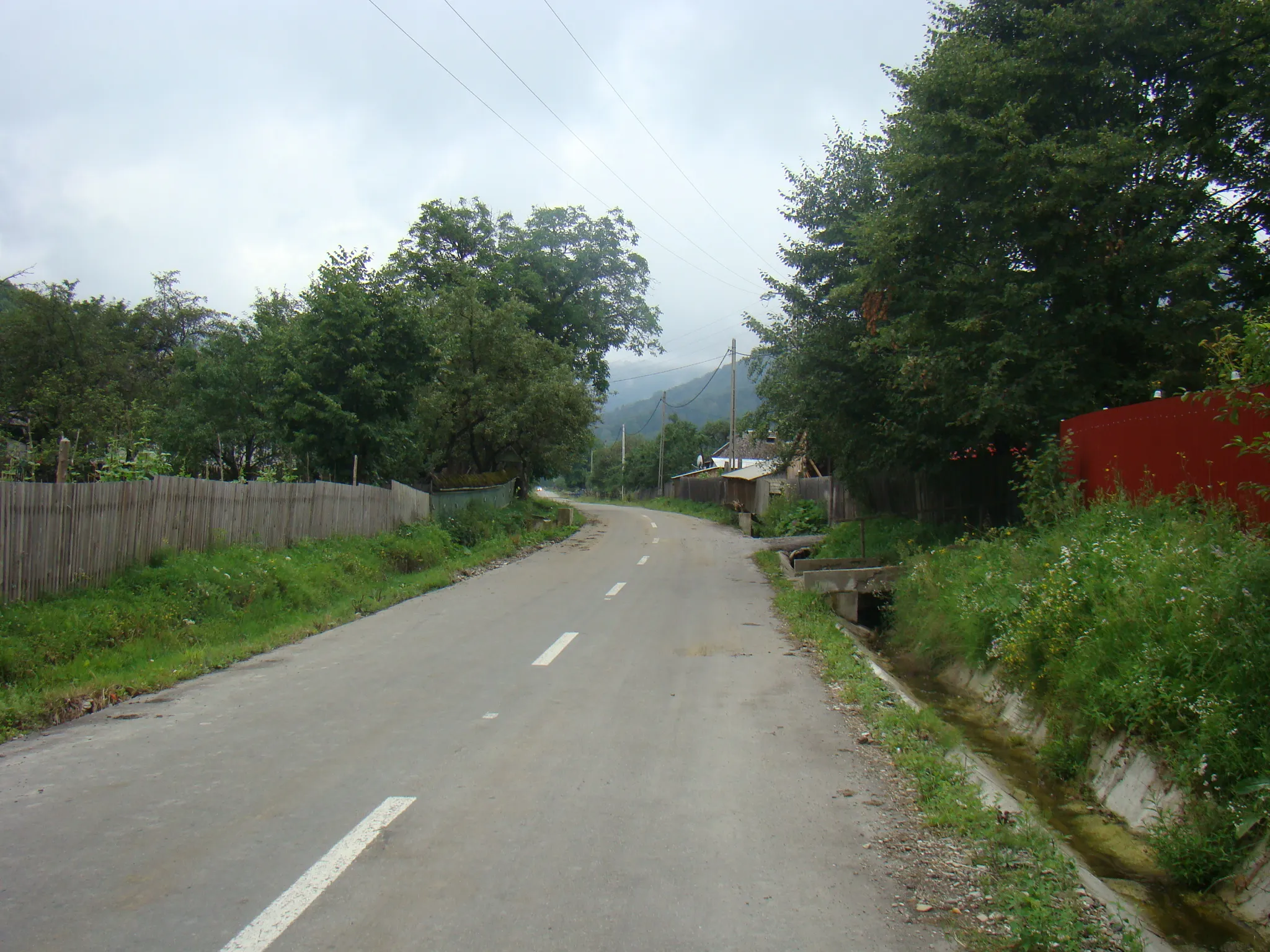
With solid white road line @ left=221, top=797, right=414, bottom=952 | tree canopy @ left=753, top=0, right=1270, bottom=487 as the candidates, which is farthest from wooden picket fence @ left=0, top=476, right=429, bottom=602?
tree canopy @ left=753, top=0, right=1270, bottom=487

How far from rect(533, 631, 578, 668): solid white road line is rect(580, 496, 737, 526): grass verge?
91.3 ft

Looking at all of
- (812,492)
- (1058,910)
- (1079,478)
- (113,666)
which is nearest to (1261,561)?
(1058,910)

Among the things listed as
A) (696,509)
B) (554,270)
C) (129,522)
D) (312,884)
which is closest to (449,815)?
(312,884)

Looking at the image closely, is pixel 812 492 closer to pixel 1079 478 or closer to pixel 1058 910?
pixel 1079 478

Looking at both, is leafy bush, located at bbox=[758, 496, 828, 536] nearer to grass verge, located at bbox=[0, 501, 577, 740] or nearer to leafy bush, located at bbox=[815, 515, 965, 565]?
leafy bush, located at bbox=[815, 515, 965, 565]

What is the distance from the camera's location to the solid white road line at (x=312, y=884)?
3426mm

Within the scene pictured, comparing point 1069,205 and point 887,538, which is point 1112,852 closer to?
point 1069,205

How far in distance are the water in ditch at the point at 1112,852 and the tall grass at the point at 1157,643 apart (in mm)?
167

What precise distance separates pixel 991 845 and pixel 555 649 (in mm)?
5972

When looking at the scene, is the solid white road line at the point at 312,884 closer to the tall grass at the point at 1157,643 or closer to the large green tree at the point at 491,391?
the tall grass at the point at 1157,643

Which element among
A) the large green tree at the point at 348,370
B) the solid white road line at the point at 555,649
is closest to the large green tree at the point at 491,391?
the large green tree at the point at 348,370

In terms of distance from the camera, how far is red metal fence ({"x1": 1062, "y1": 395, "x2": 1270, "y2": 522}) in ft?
25.1

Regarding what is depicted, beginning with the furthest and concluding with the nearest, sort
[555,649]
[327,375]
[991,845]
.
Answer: [327,375], [555,649], [991,845]

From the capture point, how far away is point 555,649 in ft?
32.1
